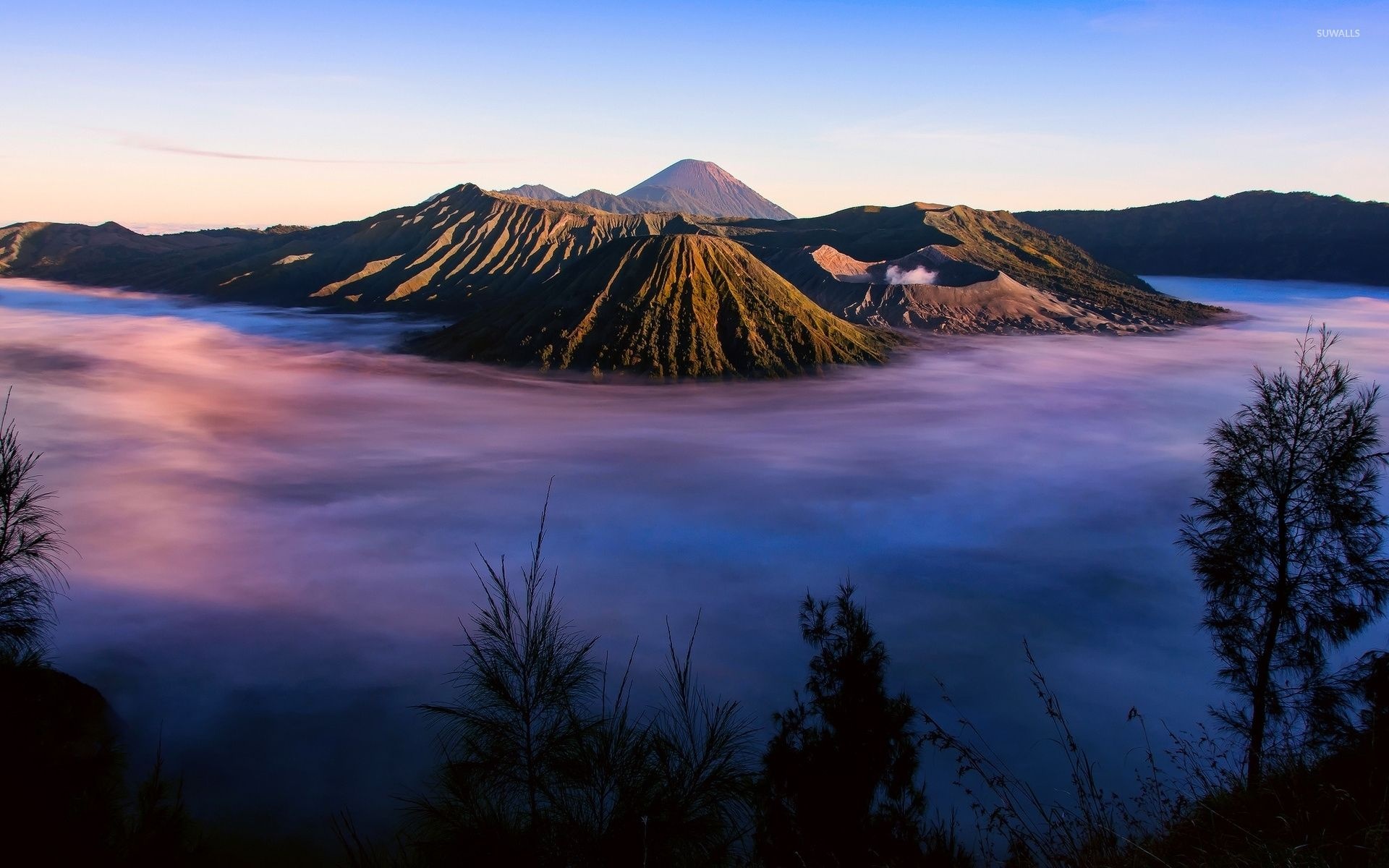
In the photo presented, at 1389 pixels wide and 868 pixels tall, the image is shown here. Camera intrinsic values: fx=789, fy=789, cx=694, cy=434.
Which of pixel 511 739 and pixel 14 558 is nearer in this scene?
pixel 511 739

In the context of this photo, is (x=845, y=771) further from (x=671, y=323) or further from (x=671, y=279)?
(x=671, y=279)

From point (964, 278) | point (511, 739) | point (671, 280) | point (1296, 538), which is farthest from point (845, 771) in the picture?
point (964, 278)

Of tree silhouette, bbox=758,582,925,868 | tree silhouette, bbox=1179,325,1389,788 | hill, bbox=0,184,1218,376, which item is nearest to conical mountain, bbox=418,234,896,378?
hill, bbox=0,184,1218,376

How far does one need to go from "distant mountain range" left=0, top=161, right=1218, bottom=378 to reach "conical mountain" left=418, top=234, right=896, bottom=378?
6.9 inches

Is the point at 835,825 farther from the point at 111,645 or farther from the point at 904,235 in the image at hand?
the point at 904,235

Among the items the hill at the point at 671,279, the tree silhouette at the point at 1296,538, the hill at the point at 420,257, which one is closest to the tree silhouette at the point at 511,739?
the tree silhouette at the point at 1296,538

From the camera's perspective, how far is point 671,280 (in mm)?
80375

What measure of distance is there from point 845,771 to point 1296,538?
11.0m

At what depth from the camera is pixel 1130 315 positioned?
12019 cm

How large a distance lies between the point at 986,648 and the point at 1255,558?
14.4 meters

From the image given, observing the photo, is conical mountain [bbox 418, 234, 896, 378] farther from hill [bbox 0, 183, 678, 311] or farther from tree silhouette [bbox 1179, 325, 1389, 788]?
tree silhouette [bbox 1179, 325, 1389, 788]

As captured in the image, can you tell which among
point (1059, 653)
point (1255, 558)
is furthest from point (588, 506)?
point (1255, 558)

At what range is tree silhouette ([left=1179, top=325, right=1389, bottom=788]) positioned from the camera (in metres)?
15.6

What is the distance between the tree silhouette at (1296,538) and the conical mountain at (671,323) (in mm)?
61828
